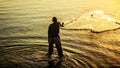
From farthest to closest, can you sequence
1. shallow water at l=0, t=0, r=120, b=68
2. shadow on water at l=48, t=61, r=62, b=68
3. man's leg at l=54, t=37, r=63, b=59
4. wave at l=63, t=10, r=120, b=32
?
wave at l=63, t=10, r=120, b=32 < man's leg at l=54, t=37, r=63, b=59 < shallow water at l=0, t=0, r=120, b=68 < shadow on water at l=48, t=61, r=62, b=68

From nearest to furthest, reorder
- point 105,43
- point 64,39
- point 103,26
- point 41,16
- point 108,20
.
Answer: point 105,43
point 64,39
point 103,26
point 108,20
point 41,16

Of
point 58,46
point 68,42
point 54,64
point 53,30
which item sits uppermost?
point 53,30

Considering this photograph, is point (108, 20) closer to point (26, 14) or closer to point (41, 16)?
point (41, 16)

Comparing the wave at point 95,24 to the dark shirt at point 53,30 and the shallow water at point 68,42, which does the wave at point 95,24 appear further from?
the dark shirt at point 53,30

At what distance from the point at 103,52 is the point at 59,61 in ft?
9.75

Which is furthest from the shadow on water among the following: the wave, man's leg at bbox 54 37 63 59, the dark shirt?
the wave

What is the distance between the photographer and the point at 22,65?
11977 mm

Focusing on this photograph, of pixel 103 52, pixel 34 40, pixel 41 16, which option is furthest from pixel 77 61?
pixel 41 16

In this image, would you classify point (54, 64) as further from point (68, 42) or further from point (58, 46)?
point (68, 42)

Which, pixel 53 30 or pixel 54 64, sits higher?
pixel 53 30

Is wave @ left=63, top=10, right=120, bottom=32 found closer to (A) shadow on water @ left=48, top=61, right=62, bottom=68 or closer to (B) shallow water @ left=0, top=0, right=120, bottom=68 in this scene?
(B) shallow water @ left=0, top=0, right=120, bottom=68

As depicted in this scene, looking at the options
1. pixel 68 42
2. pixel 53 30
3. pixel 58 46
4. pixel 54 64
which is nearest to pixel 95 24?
pixel 68 42

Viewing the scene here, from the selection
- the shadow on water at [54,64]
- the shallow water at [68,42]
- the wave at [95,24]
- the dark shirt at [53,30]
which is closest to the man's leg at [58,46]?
the dark shirt at [53,30]

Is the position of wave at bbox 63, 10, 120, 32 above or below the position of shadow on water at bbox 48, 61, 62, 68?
above
